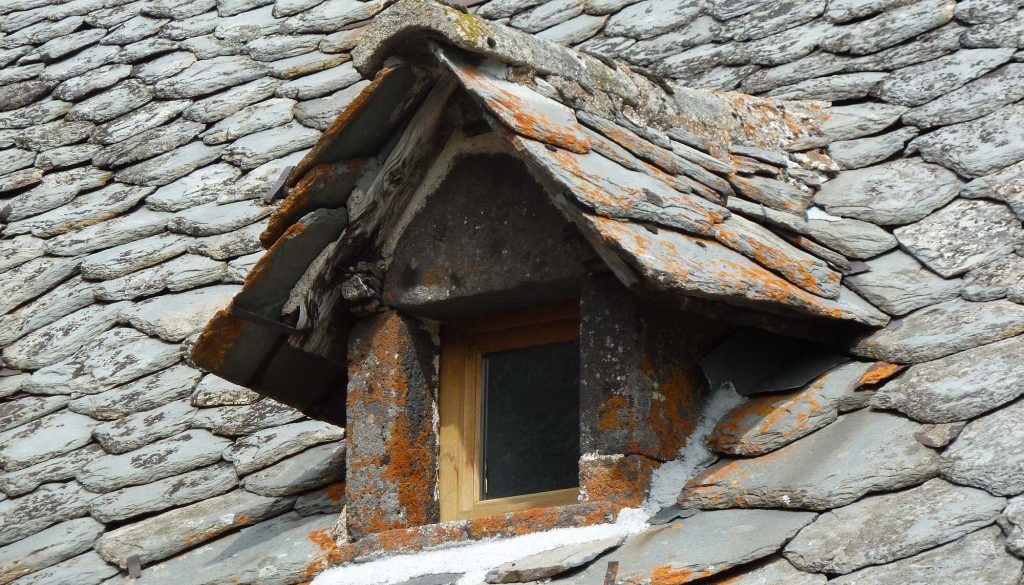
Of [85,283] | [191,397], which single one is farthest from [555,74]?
[85,283]

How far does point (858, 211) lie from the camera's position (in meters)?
4.34

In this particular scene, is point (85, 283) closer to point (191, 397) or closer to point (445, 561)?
point (191, 397)

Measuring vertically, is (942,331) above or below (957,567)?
above

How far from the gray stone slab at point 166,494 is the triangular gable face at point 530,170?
49 cm

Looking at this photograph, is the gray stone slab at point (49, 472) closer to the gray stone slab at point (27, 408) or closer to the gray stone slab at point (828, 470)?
the gray stone slab at point (27, 408)

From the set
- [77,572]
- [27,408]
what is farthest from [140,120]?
[77,572]

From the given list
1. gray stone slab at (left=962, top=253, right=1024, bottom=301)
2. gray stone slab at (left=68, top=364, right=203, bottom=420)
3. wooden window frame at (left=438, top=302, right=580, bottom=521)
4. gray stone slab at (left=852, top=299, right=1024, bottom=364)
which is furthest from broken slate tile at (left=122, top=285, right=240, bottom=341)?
gray stone slab at (left=962, top=253, right=1024, bottom=301)

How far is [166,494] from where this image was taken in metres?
4.73

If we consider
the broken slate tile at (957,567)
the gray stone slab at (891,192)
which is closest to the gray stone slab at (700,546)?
the broken slate tile at (957,567)

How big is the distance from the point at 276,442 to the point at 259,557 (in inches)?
23.6

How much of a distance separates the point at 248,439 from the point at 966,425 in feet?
7.66

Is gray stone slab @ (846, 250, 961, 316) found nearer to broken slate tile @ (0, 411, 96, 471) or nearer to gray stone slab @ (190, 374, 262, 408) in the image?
gray stone slab @ (190, 374, 262, 408)

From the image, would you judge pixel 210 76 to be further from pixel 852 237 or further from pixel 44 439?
pixel 852 237

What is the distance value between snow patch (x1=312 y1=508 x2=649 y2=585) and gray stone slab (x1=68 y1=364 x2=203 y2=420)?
1.56 meters
